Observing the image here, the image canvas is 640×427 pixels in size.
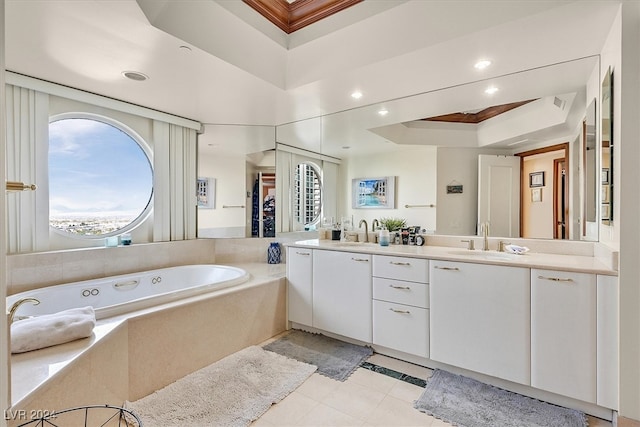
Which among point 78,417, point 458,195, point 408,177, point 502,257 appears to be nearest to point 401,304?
point 502,257

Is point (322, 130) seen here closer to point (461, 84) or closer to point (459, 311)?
point (461, 84)

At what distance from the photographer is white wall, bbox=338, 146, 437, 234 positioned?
111 inches

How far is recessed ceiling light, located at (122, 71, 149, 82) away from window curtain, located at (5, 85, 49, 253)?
78cm

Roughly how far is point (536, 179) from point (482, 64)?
1.03 m

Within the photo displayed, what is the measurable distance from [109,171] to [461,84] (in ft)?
10.9

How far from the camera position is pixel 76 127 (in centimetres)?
273

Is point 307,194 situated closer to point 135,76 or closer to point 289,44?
point 289,44

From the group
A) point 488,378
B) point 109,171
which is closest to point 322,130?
point 109,171

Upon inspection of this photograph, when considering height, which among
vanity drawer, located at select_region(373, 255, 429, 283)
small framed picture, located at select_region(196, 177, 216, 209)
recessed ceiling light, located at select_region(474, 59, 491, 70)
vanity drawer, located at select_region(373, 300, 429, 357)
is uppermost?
recessed ceiling light, located at select_region(474, 59, 491, 70)

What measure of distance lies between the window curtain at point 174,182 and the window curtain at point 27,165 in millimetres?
900

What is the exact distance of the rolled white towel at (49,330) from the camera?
4.48ft

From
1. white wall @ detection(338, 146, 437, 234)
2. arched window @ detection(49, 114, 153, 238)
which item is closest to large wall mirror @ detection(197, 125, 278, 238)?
arched window @ detection(49, 114, 153, 238)

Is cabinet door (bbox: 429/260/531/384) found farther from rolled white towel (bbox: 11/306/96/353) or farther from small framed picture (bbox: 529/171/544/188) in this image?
rolled white towel (bbox: 11/306/96/353)

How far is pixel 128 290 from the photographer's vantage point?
2.79 meters
